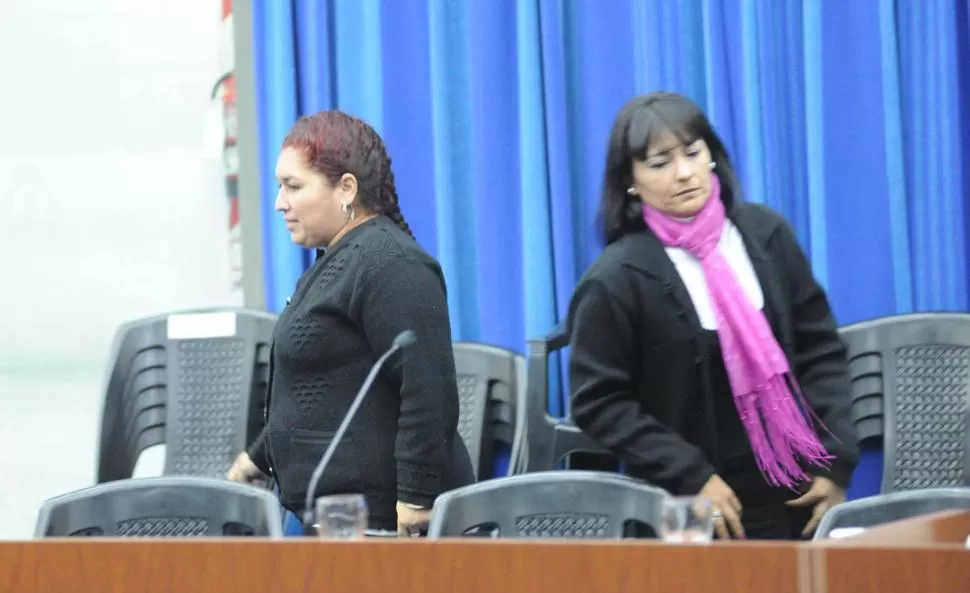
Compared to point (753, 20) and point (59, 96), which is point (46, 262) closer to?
point (59, 96)

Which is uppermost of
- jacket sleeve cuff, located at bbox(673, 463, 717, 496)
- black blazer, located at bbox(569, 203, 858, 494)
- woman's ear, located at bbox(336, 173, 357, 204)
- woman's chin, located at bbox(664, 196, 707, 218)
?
woman's ear, located at bbox(336, 173, 357, 204)

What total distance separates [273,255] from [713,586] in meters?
2.59

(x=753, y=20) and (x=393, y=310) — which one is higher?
(x=753, y=20)

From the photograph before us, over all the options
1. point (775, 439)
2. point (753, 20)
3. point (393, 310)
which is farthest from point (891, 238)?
point (393, 310)

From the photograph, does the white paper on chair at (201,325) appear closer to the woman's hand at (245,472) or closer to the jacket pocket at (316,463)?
the woman's hand at (245,472)

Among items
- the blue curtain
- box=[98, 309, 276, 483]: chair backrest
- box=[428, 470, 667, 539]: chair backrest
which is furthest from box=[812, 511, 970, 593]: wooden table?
box=[98, 309, 276, 483]: chair backrest

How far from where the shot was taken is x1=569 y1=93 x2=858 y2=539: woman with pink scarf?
9.50 ft

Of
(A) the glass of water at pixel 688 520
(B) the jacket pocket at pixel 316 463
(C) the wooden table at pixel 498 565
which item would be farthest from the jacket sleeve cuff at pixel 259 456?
(A) the glass of water at pixel 688 520

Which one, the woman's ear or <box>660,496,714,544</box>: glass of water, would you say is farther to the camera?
the woman's ear

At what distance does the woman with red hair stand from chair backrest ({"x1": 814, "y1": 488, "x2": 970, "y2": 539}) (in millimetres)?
826

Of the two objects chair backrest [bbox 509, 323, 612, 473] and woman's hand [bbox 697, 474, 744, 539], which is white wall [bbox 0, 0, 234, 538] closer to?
chair backrest [bbox 509, 323, 612, 473]

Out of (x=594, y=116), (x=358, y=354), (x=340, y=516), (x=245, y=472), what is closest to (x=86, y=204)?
(x=245, y=472)

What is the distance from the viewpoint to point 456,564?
67.0 inches

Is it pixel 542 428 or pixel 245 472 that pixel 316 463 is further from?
pixel 542 428
